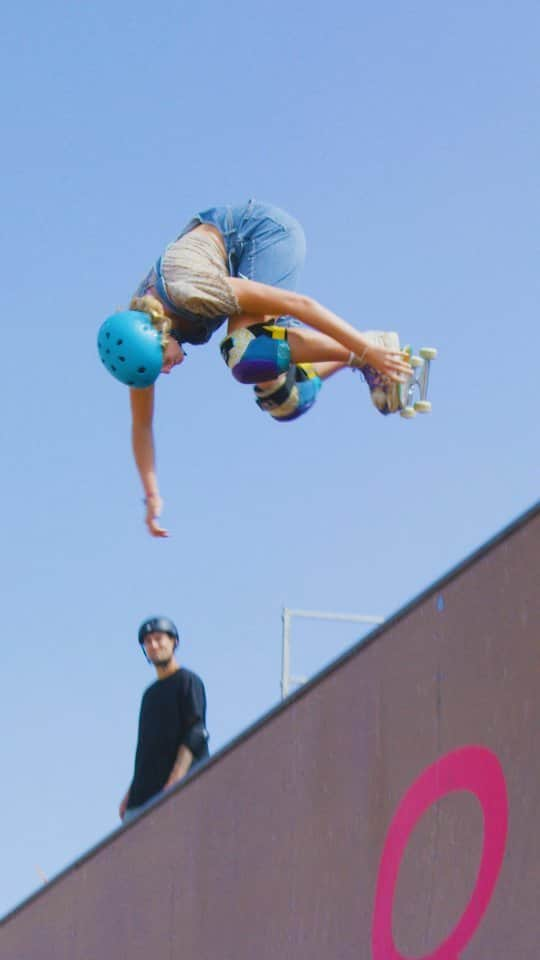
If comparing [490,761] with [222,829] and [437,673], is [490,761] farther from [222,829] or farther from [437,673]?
[222,829]

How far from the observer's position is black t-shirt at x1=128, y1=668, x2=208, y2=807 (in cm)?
759

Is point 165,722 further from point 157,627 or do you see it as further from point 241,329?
point 241,329

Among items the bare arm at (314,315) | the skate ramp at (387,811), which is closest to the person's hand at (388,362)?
the bare arm at (314,315)

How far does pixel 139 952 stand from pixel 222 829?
0.93m

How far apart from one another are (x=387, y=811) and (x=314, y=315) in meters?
1.83

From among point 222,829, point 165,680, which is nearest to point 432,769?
point 222,829

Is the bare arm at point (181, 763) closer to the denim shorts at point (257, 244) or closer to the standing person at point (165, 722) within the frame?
the standing person at point (165, 722)

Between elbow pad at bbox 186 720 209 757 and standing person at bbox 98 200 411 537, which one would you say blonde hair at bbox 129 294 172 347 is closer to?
standing person at bbox 98 200 411 537

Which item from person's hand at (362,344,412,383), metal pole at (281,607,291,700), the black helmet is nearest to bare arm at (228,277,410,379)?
person's hand at (362,344,412,383)

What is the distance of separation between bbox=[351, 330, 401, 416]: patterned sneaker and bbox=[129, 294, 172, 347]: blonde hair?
738 mm

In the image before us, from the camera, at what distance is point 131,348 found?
6.22 m

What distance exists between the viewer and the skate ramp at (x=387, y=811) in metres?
5.06

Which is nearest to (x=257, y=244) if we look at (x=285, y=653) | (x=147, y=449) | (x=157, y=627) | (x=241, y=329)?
(x=241, y=329)

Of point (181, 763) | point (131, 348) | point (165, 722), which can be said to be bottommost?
point (181, 763)
